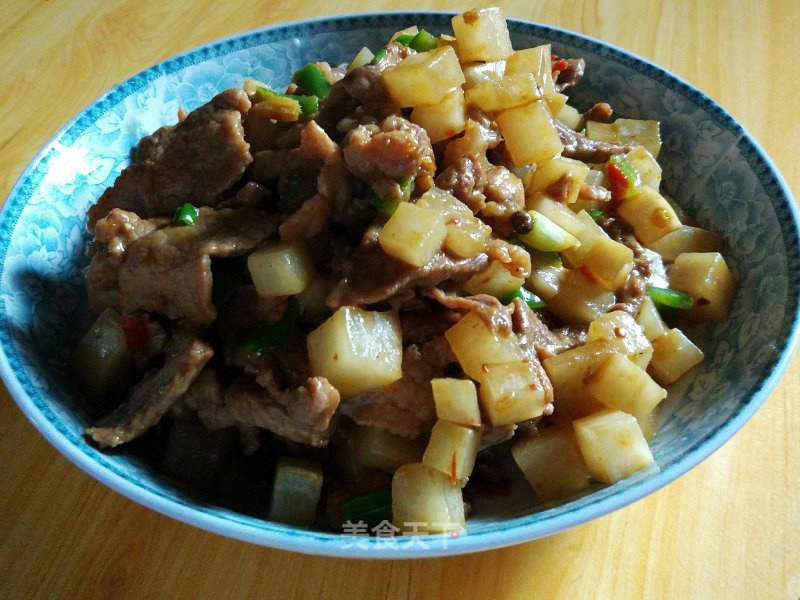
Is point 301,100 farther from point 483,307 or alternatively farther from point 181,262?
point 483,307

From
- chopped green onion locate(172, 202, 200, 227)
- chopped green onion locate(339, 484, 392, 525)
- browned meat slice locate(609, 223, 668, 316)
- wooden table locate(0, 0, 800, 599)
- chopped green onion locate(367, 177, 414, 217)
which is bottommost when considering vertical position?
wooden table locate(0, 0, 800, 599)

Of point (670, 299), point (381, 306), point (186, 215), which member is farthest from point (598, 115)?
point (186, 215)

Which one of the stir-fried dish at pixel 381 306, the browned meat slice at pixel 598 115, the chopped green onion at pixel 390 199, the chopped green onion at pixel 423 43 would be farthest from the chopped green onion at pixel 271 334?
the browned meat slice at pixel 598 115

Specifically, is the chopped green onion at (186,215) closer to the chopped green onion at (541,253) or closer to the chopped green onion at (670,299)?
the chopped green onion at (541,253)

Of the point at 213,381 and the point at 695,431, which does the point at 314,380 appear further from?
the point at 695,431

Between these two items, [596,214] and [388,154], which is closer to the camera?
[388,154]

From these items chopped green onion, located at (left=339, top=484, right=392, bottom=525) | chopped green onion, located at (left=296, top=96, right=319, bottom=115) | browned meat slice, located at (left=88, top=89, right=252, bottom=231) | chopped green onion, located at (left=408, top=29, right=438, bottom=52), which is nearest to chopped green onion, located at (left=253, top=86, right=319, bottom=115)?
chopped green onion, located at (left=296, top=96, right=319, bottom=115)

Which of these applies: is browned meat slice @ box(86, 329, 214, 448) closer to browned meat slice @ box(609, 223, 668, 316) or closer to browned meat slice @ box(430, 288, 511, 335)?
browned meat slice @ box(430, 288, 511, 335)
